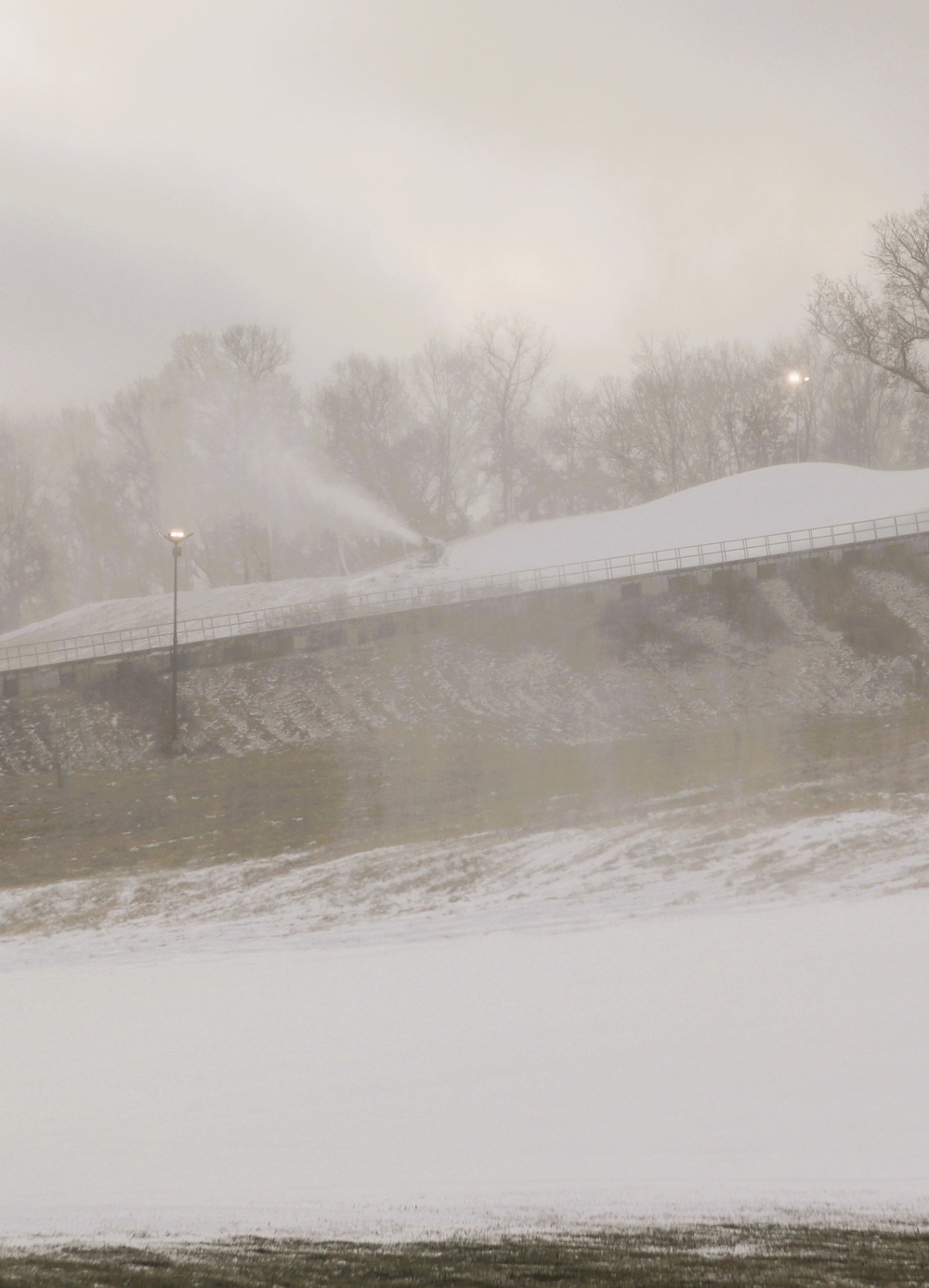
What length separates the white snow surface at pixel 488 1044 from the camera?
7.68m

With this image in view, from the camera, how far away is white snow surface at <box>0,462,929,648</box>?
4572 cm

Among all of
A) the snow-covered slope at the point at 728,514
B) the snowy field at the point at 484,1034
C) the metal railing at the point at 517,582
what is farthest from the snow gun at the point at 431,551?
the snowy field at the point at 484,1034

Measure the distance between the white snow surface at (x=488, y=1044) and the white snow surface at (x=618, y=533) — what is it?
29.0 meters

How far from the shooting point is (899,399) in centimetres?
6344

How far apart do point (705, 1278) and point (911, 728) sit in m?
20.6

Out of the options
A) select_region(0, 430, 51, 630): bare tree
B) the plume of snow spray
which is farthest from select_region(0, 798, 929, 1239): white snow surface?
select_region(0, 430, 51, 630): bare tree

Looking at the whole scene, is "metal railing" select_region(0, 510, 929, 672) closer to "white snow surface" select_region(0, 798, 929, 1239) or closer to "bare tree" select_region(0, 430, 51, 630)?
"bare tree" select_region(0, 430, 51, 630)

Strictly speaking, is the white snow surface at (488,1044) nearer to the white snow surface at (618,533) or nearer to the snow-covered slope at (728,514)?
the white snow surface at (618,533)

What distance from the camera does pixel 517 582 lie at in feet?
146

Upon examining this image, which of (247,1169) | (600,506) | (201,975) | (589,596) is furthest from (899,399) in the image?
(247,1169)

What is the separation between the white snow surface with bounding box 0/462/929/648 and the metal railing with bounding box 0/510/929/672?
70 centimetres

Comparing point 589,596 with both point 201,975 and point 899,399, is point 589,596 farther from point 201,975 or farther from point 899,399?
point 899,399

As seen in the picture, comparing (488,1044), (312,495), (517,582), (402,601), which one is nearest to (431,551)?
(312,495)

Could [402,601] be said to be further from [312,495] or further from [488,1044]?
[488,1044]
